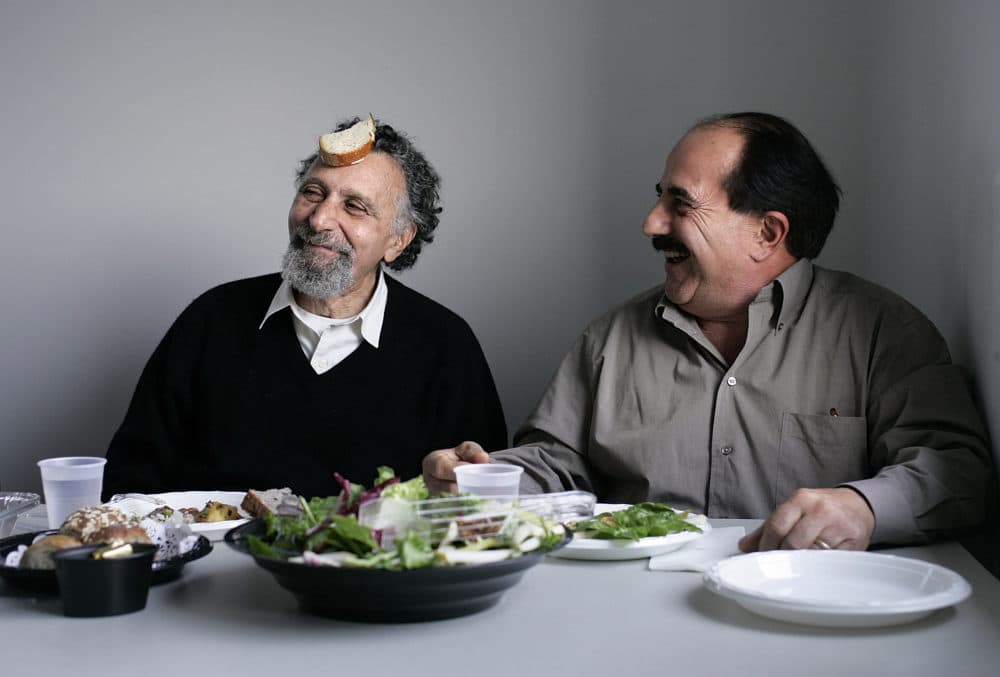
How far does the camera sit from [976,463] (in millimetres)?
1748

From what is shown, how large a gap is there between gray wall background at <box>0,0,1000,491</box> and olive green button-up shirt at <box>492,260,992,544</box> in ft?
2.38

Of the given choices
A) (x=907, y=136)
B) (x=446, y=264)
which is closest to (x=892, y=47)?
(x=907, y=136)

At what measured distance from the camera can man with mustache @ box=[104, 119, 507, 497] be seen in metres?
2.54

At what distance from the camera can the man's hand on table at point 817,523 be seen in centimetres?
144

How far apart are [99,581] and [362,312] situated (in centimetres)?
148

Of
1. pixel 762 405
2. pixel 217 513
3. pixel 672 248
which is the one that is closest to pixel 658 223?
pixel 672 248

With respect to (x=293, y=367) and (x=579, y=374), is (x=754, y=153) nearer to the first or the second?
(x=579, y=374)

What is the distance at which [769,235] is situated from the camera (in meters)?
2.23

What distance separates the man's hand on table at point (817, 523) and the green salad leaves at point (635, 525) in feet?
0.31

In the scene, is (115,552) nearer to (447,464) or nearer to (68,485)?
(68,485)

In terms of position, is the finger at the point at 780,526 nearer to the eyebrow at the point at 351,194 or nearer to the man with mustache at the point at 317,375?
the man with mustache at the point at 317,375

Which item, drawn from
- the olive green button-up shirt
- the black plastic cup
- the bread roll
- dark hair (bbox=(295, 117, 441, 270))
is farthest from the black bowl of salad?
dark hair (bbox=(295, 117, 441, 270))

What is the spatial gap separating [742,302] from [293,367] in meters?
1.07

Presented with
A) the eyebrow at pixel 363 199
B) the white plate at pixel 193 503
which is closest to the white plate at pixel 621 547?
the white plate at pixel 193 503
